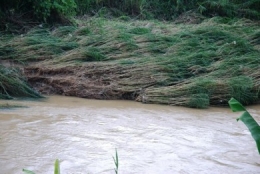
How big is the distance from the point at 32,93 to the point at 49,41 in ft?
6.86

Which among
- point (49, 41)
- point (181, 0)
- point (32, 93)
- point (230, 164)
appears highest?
point (181, 0)

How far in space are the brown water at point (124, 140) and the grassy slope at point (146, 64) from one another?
2.06 ft

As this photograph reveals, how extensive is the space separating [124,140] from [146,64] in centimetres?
309

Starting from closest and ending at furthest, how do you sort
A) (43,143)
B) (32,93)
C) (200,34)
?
(43,143)
(32,93)
(200,34)

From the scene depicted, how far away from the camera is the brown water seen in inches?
141

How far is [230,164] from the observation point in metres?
3.74

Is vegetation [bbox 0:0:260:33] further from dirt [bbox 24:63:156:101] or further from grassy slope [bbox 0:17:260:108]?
dirt [bbox 24:63:156:101]

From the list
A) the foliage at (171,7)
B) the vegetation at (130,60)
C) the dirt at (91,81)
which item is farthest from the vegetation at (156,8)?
Answer: the dirt at (91,81)

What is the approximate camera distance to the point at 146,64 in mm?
7246

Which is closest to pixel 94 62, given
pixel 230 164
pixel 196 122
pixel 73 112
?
pixel 73 112

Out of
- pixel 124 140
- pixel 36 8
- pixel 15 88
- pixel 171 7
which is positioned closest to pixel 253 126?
pixel 124 140

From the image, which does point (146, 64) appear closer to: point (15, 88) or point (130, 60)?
point (130, 60)

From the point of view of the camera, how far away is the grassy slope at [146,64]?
21.6ft

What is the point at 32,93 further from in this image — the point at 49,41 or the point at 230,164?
the point at 230,164
